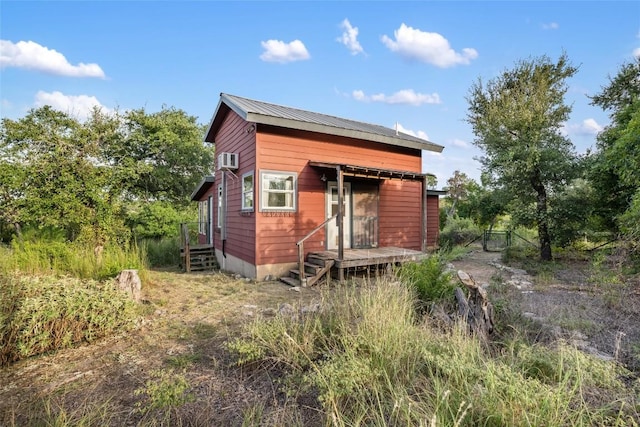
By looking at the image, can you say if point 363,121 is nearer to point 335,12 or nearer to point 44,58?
point 335,12

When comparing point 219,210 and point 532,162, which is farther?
point 219,210

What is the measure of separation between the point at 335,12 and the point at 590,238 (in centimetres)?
1003

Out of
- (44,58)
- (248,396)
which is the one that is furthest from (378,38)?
(44,58)

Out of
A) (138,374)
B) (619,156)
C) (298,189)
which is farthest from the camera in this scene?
(298,189)

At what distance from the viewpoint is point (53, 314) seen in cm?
328

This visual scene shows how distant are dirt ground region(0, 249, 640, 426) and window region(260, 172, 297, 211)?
8.49 ft

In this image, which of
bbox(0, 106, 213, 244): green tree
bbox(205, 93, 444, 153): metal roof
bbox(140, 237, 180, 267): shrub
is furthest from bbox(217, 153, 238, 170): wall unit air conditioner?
bbox(140, 237, 180, 267): shrub

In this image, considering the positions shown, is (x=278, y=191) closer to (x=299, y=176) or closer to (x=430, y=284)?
(x=299, y=176)

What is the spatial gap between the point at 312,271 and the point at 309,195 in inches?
82.3

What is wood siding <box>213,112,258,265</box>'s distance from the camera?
7.79m

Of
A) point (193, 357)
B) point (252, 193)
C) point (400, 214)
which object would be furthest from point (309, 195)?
point (193, 357)

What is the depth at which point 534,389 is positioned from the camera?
1897 mm

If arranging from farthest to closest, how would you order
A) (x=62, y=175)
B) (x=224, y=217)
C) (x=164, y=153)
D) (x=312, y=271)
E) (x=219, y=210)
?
(x=164, y=153)
(x=219, y=210)
(x=224, y=217)
(x=62, y=175)
(x=312, y=271)

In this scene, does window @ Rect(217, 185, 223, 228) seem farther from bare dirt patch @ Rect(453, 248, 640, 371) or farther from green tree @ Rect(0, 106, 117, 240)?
bare dirt patch @ Rect(453, 248, 640, 371)
